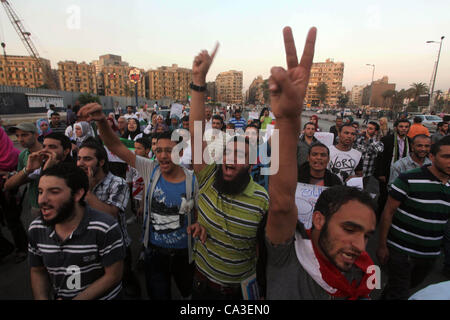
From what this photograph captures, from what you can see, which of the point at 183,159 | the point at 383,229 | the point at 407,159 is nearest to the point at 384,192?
the point at 407,159

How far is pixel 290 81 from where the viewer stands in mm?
935

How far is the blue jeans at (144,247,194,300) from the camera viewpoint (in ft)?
6.85

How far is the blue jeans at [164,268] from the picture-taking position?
2.09 metres

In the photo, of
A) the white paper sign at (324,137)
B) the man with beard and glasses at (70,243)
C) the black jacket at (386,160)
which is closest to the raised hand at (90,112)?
the man with beard and glasses at (70,243)

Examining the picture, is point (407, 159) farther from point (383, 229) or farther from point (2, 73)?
point (2, 73)

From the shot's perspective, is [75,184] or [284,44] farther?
[75,184]

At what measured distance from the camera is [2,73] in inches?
3703

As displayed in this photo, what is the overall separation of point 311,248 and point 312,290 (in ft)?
0.67

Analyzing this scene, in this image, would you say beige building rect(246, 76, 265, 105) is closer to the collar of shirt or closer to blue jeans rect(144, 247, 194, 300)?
blue jeans rect(144, 247, 194, 300)

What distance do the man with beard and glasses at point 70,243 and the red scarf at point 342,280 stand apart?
130 cm

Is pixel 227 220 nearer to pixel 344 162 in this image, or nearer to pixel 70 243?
pixel 70 243

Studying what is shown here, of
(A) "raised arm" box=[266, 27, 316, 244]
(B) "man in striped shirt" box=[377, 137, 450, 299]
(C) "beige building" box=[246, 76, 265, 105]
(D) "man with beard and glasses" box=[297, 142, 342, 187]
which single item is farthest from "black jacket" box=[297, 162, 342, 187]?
(C) "beige building" box=[246, 76, 265, 105]

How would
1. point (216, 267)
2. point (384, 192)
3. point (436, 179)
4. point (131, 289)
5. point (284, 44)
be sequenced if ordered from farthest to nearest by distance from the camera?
point (384, 192), point (131, 289), point (436, 179), point (216, 267), point (284, 44)

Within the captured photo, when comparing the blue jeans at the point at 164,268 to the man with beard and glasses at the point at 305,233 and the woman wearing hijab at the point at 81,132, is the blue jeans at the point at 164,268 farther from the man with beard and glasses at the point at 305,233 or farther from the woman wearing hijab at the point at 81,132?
the woman wearing hijab at the point at 81,132
